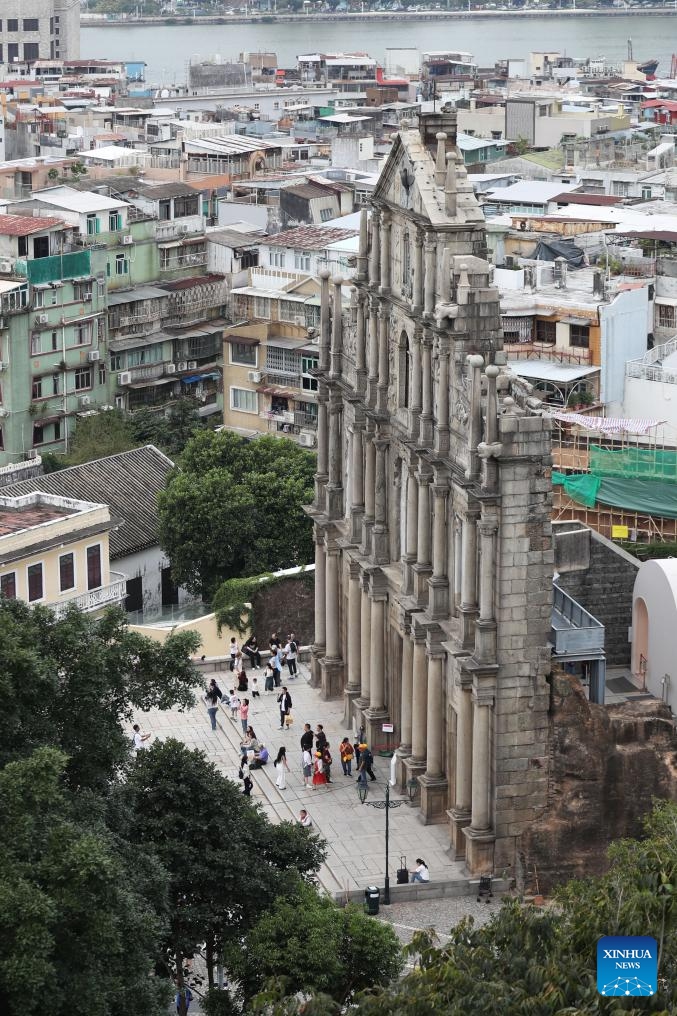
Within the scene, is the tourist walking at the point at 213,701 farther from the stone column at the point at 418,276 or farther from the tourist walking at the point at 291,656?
the stone column at the point at 418,276

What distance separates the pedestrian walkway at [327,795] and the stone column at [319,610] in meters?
0.67

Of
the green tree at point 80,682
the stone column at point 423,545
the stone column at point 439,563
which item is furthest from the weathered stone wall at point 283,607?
the green tree at point 80,682

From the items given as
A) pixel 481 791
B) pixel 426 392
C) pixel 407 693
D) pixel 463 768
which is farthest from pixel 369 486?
pixel 481 791

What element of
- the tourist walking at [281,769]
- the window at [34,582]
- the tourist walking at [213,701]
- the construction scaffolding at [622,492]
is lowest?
the tourist walking at [281,769]

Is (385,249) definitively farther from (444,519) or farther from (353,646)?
(353,646)

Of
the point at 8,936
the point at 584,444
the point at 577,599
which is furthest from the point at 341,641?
the point at 8,936

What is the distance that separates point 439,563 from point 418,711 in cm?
430

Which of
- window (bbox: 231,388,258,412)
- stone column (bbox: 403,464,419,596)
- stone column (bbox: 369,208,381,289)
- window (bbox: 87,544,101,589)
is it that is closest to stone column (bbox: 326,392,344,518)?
stone column (bbox: 369,208,381,289)

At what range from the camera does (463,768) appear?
54781 millimetres

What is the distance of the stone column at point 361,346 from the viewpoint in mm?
61928

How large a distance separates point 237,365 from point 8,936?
69870 mm

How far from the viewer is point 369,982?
46125 mm

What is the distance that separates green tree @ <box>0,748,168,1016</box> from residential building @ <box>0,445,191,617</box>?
1614 inches

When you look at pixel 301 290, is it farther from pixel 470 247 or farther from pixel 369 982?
pixel 369 982
